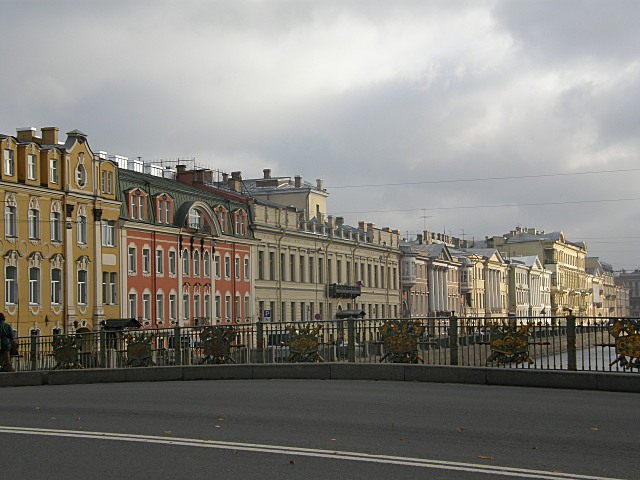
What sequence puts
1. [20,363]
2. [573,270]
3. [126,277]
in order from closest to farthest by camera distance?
→ 1. [20,363]
2. [126,277]
3. [573,270]

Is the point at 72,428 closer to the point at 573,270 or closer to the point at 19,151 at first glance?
the point at 19,151

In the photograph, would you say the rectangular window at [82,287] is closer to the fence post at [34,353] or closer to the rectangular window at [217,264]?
the rectangular window at [217,264]

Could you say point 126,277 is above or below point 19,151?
below

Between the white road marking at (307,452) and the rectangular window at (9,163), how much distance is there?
3783cm

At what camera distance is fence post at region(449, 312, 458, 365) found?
20375mm

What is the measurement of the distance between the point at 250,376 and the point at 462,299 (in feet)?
318

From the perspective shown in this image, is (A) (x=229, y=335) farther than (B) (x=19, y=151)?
No

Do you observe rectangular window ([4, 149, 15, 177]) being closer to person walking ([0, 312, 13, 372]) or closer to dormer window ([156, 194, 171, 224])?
dormer window ([156, 194, 171, 224])

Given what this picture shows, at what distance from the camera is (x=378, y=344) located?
842 inches

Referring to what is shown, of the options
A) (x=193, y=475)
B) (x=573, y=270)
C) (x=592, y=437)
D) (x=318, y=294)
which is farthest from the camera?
(x=573, y=270)

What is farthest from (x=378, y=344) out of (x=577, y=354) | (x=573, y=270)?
(x=573, y=270)

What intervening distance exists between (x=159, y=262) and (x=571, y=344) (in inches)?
1703

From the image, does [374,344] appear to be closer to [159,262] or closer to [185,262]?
[159,262]

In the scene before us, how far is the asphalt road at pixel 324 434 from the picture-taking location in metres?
8.96
